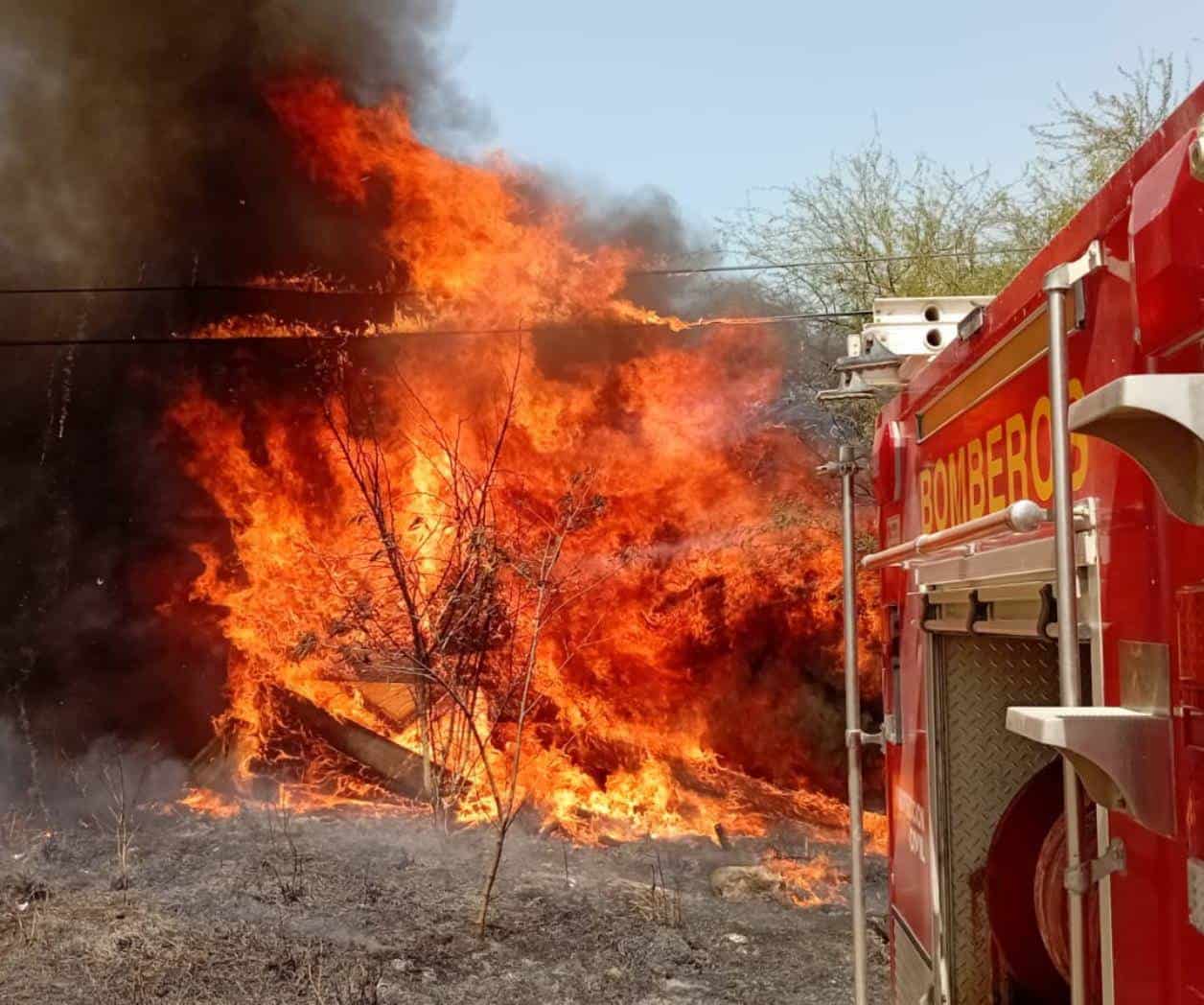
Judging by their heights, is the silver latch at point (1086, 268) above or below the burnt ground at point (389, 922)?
above

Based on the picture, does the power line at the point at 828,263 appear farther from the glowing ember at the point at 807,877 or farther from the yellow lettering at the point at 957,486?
the yellow lettering at the point at 957,486

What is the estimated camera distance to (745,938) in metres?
7.06

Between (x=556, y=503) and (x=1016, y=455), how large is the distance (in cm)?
937

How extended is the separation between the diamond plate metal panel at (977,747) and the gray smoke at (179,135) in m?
11.4

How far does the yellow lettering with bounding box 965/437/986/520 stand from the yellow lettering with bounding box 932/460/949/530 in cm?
21

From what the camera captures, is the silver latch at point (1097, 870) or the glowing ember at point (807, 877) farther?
the glowing ember at point (807, 877)

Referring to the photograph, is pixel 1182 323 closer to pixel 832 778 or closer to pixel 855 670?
pixel 855 670

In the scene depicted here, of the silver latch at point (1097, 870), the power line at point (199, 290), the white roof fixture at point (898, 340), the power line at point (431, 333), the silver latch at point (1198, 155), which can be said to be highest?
the power line at point (199, 290)

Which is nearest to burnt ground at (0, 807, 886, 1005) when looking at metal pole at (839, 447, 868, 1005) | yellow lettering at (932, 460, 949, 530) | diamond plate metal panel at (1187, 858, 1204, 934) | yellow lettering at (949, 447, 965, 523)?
metal pole at (839, 447, 868, 1005)

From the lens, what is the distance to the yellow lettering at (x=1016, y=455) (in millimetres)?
2227

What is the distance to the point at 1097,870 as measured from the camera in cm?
159

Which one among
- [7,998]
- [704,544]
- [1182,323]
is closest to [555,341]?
[704,544]

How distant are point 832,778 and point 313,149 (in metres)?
10.7

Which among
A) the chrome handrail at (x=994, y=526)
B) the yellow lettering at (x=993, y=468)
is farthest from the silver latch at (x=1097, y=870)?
the yellow lettering at (x=993, y=468)
